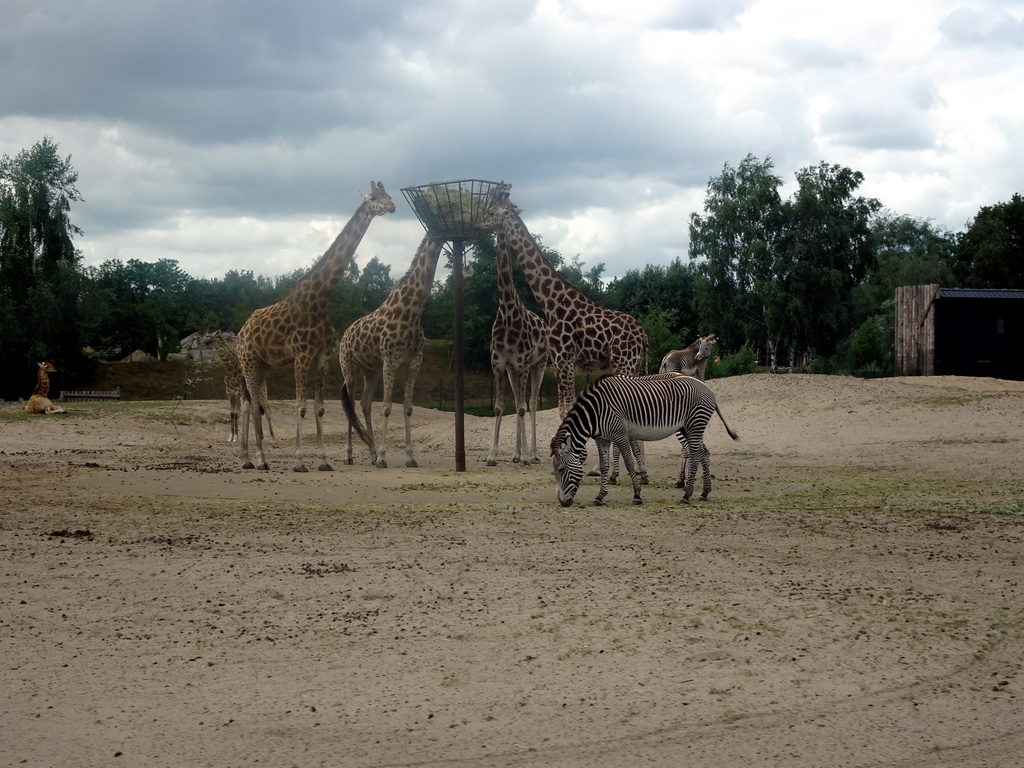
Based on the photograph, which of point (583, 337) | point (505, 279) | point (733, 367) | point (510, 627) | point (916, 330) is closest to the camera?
point (510, 627)

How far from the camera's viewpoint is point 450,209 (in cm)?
1617

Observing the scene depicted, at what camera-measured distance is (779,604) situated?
7.12 metres

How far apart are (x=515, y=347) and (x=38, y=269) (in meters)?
36.9

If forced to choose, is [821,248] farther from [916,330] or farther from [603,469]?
[603,469]

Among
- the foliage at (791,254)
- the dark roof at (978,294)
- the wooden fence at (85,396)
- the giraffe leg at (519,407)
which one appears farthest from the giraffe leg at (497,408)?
the foliage at (791,254)

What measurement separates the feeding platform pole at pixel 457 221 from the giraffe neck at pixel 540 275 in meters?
1.20

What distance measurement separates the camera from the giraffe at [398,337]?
16.5m

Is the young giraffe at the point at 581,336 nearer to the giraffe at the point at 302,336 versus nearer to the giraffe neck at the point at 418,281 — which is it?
the giraffe neck at the point at 418,281

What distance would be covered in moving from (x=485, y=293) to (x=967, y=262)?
33.0 meters


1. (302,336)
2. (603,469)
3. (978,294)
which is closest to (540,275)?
(302,336)

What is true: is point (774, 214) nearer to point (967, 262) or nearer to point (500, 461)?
point (967, 262)

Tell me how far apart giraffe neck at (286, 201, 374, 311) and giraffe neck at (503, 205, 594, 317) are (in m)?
2.39

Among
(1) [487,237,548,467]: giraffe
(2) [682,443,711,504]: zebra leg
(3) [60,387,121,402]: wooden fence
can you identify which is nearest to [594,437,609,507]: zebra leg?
(2) [682,443,711,504]: zebra leg

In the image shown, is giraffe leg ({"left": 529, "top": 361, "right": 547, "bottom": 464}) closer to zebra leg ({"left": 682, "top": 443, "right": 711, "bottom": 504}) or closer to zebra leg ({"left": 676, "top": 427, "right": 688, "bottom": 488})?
zebra leg ({"left": 676, "top": 427, "right": 688, "bottom": 488})
